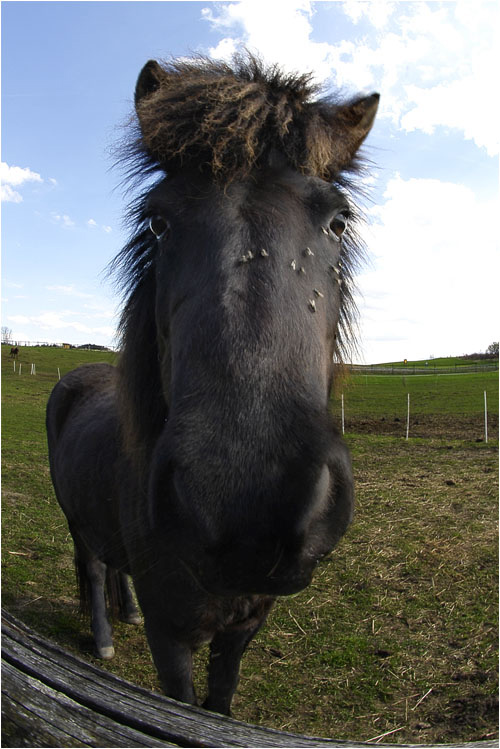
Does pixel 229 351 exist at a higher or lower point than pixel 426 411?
higher

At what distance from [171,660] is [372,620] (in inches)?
117

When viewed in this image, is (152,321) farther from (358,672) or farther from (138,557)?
(358,672)

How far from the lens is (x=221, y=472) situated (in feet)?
4.25

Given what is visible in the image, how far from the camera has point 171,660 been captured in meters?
2.55

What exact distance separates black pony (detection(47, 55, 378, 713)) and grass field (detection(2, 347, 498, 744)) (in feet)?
4.14

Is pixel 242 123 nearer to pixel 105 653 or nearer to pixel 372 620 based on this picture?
pixel 105 653

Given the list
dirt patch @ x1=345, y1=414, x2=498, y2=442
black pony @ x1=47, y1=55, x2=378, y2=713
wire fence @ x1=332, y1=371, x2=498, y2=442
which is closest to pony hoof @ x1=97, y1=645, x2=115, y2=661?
black pony @ x1=47, y1=55, x2=378, y2=713

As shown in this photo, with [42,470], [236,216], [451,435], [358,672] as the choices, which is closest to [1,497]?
[42,470]

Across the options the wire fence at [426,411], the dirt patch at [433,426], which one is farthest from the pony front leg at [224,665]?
the dirt patch at [433,426]

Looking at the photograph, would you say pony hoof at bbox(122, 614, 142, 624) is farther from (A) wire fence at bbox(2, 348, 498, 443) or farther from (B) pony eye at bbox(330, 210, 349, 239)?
(B) pony eye at bbox(330, 210, 349, 239)

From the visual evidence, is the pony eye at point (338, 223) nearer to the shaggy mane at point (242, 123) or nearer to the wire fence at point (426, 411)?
the shaggy mane at point (242, 123)

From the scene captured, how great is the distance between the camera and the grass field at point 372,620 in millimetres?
3521

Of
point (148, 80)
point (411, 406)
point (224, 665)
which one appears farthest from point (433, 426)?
point (148, 80)

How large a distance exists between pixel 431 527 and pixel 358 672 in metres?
3.71
